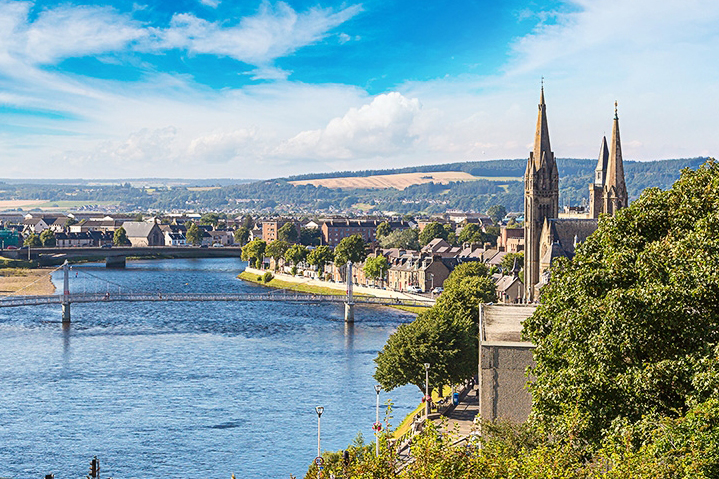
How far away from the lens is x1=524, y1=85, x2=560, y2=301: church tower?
89000 millimetres

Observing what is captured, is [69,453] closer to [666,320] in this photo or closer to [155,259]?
[666,320]

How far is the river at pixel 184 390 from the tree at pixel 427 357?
6.64 feet

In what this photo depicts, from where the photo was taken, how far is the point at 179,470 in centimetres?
3688

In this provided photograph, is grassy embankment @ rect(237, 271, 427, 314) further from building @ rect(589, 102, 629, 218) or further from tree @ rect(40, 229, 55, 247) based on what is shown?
tree @ rect(40, 229, 55, 247)

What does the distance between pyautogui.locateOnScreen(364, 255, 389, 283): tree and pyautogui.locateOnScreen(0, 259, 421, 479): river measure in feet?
92.5

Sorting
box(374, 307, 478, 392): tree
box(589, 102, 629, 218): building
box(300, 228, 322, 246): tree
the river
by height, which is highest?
box(589, 102, 629, 218): building

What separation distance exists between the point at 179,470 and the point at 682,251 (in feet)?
77.5

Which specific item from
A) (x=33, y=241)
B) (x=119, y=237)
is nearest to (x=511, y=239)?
(x=119, y=237)

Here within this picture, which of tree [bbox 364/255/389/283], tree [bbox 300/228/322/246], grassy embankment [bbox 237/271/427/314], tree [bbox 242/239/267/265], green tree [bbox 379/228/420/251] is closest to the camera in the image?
grassy embankment [bbox 237/271/427/314]

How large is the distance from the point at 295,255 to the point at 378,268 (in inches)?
862

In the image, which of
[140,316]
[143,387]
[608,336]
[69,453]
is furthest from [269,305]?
[608,336]

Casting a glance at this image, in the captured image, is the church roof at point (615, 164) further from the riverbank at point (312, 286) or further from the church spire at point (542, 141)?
the riverbank at point (312, 286)

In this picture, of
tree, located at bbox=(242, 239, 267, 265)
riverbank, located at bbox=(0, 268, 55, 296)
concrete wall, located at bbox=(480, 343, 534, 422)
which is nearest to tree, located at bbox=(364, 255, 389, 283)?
tree, located at bbox=(242, 239, 267, 265)

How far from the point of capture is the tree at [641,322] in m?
19.9
